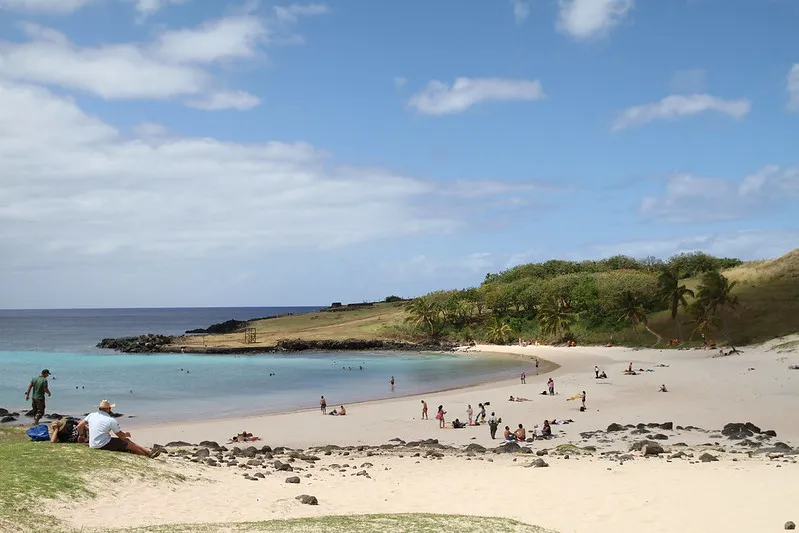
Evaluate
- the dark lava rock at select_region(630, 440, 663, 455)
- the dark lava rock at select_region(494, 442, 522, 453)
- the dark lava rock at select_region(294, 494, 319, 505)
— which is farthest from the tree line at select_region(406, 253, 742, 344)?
the dark lava rock at select_region(294, 494, 319, 505)

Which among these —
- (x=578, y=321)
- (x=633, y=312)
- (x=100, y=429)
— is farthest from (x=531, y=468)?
(x=578, y=321)

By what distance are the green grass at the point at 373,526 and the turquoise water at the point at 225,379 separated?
30.7 m

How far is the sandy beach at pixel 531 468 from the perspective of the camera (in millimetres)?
13797

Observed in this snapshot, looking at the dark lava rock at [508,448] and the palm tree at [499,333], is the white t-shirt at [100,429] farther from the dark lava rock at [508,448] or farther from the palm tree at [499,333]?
the palm tree at [499,333]

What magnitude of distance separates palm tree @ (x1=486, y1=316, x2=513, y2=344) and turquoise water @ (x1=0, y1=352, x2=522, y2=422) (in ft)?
42.8

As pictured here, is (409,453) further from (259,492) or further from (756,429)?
(756,429)

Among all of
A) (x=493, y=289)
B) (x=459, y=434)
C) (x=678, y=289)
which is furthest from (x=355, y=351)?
(x=459, y=434)

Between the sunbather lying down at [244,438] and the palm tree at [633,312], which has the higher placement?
the palm tree at [633,312]

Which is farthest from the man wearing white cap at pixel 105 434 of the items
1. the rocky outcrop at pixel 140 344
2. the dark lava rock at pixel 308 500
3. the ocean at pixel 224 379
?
the rocky outcrop at pixel 140 344

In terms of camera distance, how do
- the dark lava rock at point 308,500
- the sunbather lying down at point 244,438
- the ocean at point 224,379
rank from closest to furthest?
1. the dark lava rock at point 308,500
2. the sunbather lying down at point 244,438
3. the ocean at point 224,379

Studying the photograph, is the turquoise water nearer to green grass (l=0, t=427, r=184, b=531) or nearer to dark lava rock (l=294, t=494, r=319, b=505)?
green grass (l=0, t=427, r=184, b=531)

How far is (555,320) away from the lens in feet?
308

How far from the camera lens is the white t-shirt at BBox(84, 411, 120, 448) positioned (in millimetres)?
16203

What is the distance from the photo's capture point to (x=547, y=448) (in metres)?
25.8
